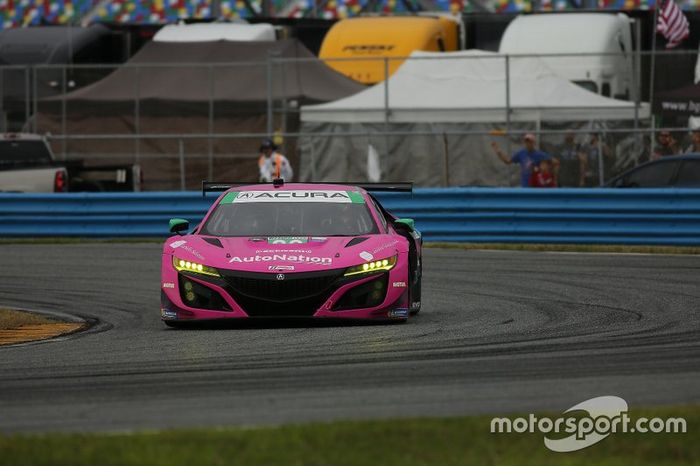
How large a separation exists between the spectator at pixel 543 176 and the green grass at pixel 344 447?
16791mm

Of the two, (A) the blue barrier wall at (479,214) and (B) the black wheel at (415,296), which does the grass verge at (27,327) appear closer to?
(B) the black wheel at (415,296)

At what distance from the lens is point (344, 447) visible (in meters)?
6.99

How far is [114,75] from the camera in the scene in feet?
97.2

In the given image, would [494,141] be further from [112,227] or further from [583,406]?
[583,406]

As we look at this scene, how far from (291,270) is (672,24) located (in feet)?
61.0

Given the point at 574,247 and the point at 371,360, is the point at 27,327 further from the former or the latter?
the point at 574,247

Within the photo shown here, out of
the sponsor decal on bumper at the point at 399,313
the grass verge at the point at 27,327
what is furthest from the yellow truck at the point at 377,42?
the sponsor decal on bumper at the point at 399,313

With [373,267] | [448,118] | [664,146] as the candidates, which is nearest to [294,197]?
[373,267]

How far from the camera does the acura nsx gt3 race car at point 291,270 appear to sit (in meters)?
12.0

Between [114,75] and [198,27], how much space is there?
2603 mm

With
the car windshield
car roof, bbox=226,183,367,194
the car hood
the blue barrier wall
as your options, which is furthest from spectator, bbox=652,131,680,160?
the car hood

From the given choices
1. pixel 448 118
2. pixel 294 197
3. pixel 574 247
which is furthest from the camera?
pixel 448 118

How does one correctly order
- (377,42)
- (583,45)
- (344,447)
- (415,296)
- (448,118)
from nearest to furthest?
(344,447), (415,296), (448,118), (583,45), (377,42)

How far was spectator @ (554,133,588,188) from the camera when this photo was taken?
2522cm
